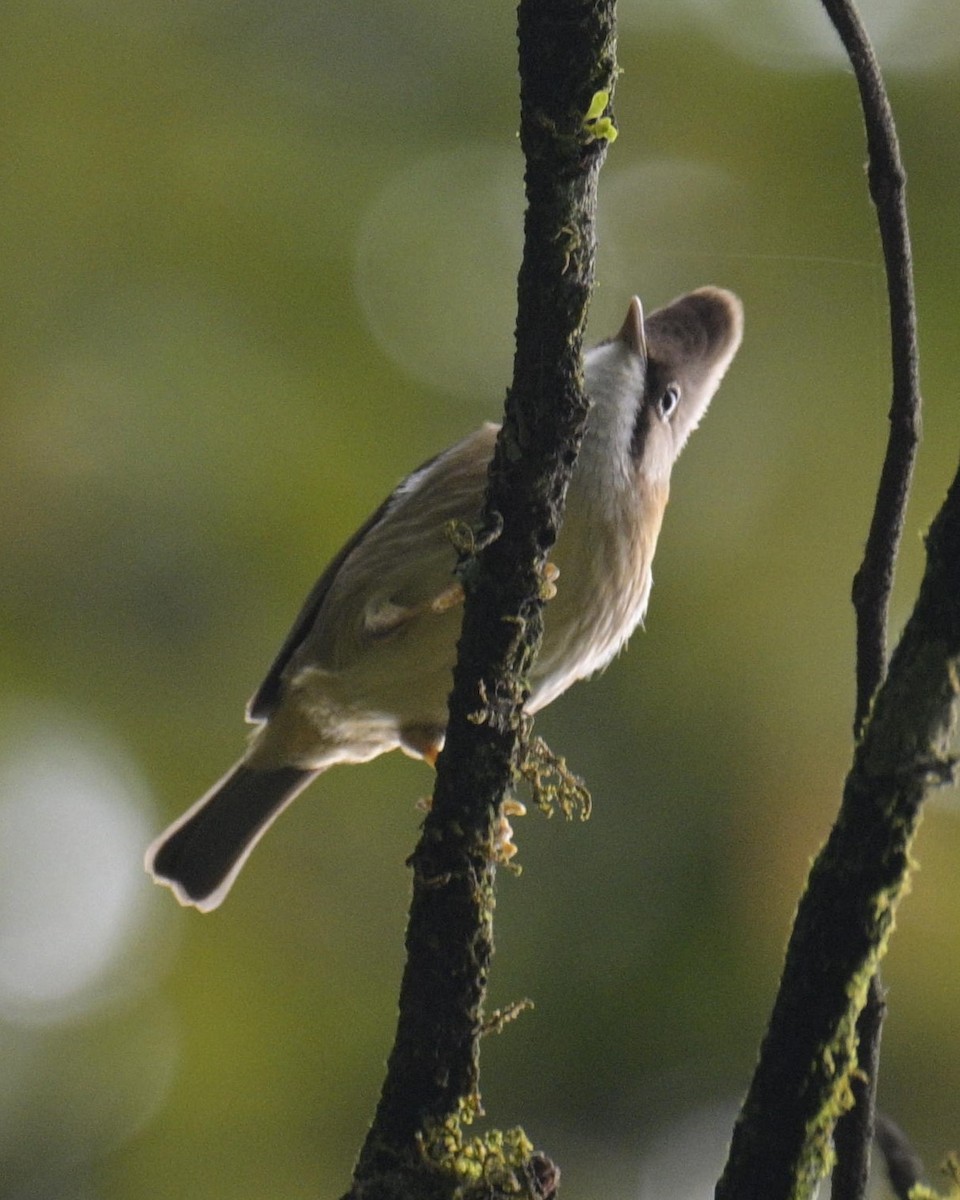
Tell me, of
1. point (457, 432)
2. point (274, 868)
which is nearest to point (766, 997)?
point (274, 868)

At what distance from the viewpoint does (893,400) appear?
1.82m

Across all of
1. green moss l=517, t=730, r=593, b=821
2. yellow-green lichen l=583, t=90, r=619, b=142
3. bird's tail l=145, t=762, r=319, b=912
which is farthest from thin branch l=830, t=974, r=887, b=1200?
bird's tail l=145, t=762, r=319, b=912

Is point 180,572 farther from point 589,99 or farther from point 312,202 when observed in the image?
point 589,99

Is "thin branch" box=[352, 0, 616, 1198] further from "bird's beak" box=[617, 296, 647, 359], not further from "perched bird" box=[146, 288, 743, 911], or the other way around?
"bird's beak" box=[617, 296, 647, 359]

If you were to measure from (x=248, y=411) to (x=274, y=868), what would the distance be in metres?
1.43

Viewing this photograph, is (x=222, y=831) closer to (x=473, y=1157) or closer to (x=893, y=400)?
(x=473, y=1157)

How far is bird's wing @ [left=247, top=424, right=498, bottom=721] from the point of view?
3338 mm

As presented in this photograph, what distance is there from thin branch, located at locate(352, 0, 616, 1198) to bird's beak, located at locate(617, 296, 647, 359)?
132 cm

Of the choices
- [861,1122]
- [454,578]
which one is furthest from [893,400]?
[454,578]

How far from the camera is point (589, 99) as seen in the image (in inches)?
69.8

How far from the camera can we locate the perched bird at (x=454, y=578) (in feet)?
10.3

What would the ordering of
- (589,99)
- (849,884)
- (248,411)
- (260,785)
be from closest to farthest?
(849,884) < (589,99) < (260,785) < (248,411)

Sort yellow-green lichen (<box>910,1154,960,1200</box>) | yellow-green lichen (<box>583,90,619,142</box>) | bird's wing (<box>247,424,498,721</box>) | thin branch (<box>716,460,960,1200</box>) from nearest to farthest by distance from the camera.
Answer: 1. thin branch (<box>716,460,960,1200</box>)
2. yellow-green lichen (<box>910,1154,960,1200</box>)
3. yellow-green lichen (<box>583,90,619,142</box>)
4. bird's wing (<box>247,424,498,721</box>)

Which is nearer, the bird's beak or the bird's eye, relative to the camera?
the bird's beak
